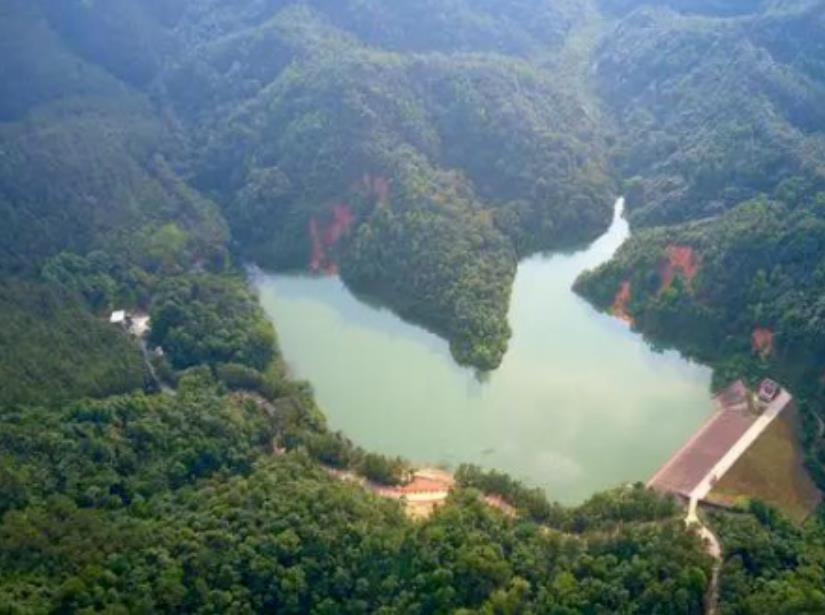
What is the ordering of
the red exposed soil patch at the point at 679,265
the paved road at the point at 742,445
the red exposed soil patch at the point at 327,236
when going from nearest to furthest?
the paved road at the point at 742,445
the red exposed soil patch at the point at 679,265
the red exposed soil patch at the point at 327,236

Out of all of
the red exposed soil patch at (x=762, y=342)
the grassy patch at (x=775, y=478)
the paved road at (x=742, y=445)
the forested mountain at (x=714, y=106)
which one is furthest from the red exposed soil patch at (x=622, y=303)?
the grassy patch at (x=775, y=478)

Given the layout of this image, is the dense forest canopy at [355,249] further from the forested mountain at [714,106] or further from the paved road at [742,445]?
the paved road at [742,445]

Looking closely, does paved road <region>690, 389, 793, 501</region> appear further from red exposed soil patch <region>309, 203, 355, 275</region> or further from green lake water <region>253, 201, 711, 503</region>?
red exposed soil patch <region>309, 203, 355, 275</region>

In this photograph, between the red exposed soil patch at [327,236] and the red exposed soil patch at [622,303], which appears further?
the red exposed soil patch at [327,236]

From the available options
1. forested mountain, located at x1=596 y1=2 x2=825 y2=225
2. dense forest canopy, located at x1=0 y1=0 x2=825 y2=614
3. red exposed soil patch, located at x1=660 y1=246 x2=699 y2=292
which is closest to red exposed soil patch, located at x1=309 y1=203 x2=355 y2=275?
dense forest canopy, located at x1=0 y1=0 x2=825 y2=614

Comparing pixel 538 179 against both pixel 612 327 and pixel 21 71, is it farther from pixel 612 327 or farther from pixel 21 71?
pixel 21 71

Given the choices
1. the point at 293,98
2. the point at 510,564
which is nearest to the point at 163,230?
the point at 293,98
